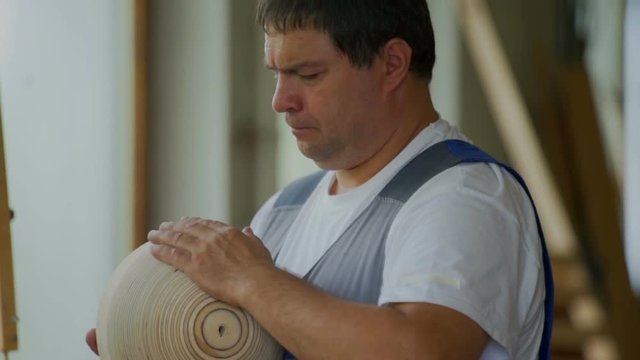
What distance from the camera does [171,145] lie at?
4016 millimetres

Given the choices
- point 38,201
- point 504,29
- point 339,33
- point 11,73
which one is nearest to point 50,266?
point 38,201

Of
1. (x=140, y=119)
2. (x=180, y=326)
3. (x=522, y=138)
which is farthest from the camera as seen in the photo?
(x=522, y=138)

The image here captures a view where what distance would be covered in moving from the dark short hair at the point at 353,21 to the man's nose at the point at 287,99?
10 centimetres

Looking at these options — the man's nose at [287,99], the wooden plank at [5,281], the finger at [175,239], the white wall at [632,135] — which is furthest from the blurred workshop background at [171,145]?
the white wall at [632,135]

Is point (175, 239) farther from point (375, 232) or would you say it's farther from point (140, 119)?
point (140, 119)

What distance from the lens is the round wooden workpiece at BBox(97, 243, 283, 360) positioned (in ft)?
6.06

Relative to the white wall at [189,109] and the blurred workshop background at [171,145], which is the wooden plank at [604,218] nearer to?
the blurred workshop background at [171,145]

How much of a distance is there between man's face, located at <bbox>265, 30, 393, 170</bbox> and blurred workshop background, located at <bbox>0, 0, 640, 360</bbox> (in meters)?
0.58

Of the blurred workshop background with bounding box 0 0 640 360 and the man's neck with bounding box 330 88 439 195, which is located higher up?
the man's neck with bounding box 330 88 439 195

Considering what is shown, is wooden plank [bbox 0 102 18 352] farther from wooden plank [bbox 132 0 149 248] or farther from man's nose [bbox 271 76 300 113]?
wooden plank [bbox 132 0 149 248]

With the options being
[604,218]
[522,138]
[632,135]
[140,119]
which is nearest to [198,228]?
[140,119]

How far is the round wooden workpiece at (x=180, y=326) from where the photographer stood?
1.85 metres

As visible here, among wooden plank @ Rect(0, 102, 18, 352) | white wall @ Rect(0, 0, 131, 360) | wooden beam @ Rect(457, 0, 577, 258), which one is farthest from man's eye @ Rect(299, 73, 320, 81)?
wooden beam @ Rect(457, 0, 577, 258)

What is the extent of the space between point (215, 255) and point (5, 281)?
0.56m
